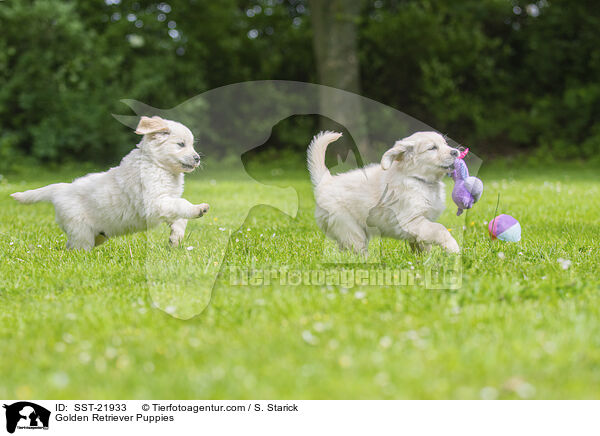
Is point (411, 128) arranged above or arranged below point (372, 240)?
above

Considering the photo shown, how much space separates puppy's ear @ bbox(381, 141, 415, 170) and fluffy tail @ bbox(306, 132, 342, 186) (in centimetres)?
45

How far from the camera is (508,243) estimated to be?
4883mm

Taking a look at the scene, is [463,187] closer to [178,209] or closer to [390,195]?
[390,195]

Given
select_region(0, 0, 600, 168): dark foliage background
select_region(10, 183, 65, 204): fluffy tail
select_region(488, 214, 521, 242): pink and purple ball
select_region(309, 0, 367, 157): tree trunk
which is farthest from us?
select_region(0, 0, 600, 168): dark foliage background

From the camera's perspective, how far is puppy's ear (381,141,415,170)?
4211 mm

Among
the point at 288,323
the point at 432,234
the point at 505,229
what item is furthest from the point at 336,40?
the point at 288,323

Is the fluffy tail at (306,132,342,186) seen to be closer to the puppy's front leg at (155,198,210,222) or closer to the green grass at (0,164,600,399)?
the green grass at (0,164,600,399)

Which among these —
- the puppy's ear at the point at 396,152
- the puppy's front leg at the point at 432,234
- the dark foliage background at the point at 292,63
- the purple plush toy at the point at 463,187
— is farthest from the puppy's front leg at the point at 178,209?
the dark foliage background at the point at 292,63

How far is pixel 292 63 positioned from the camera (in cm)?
1614

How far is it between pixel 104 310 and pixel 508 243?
3.13 m

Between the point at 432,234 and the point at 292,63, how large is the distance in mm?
12689
